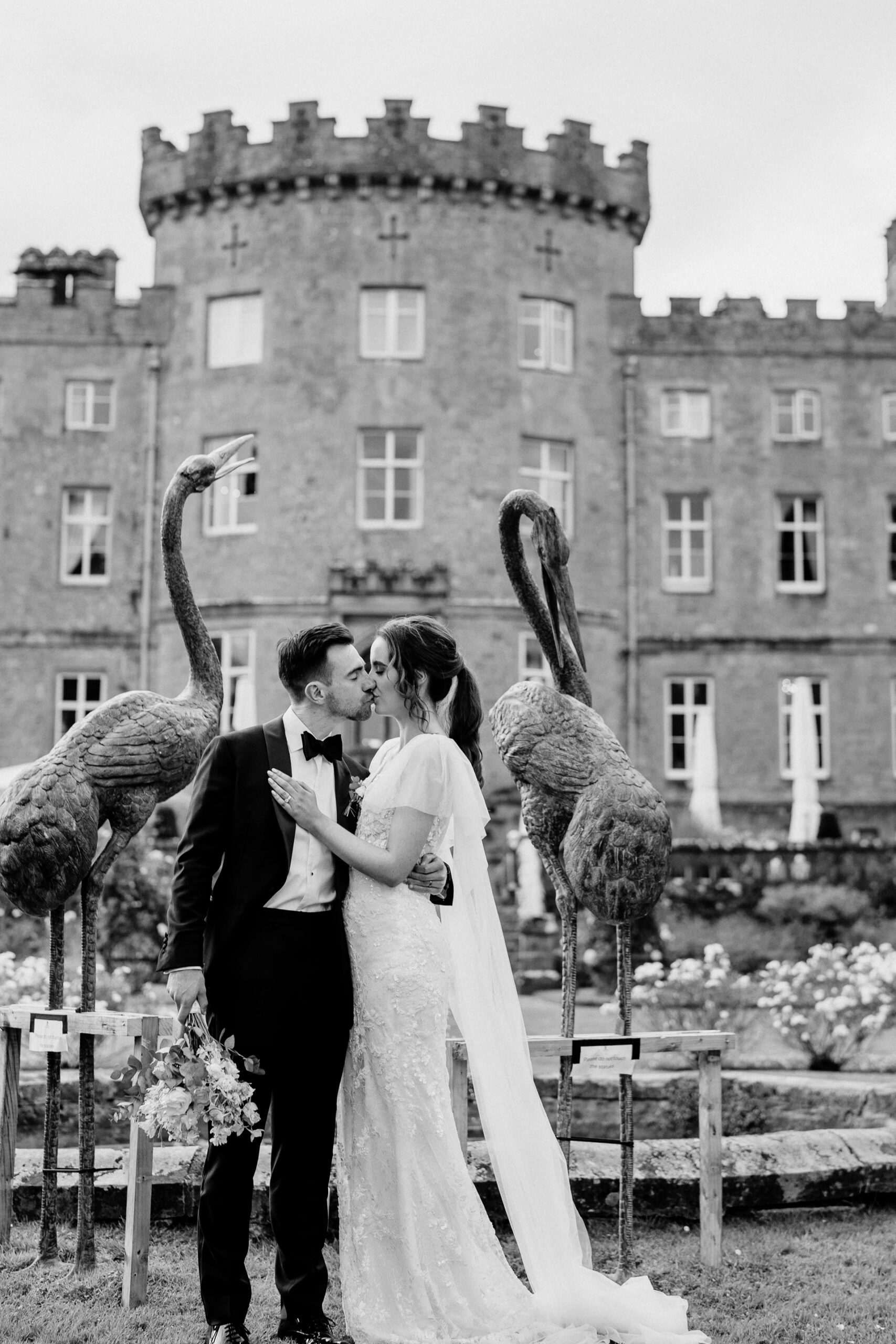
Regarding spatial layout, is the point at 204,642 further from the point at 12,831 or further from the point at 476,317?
the point at 476,317

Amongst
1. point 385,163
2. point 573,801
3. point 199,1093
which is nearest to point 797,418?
point 385,163

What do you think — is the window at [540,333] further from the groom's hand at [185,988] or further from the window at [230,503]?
the groom's hand at [185,988]

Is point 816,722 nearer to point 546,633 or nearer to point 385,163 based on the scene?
point 385,163

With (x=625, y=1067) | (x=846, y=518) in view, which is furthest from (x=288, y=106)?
(x=625, y=1067)

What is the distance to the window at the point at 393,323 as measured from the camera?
2750 cm

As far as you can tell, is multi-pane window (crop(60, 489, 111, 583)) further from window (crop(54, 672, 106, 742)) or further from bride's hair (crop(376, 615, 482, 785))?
bride's hair (crop(376, 615, 482, 785))

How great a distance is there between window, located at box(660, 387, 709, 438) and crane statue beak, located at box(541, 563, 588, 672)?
23.0 meters

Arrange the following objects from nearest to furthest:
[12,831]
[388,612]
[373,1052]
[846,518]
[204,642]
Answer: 1. [373,1052]
2. [12,831]
3. [204,642]
4. [388,612]
5. [846,518]

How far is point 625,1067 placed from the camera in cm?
610

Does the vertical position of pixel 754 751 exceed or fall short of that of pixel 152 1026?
it exceeds it

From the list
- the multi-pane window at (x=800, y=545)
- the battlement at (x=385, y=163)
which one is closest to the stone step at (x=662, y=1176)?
the multi-pane window at (x=800, y=545)

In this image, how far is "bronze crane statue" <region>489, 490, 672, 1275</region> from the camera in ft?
20.1

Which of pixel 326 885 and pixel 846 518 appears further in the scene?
pixel 846 518

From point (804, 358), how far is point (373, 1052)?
85.7ft
